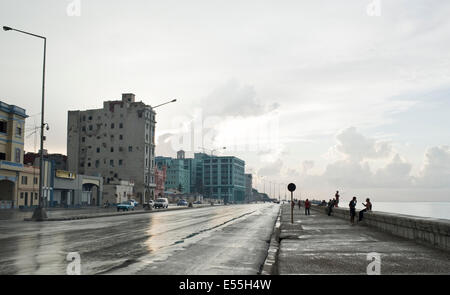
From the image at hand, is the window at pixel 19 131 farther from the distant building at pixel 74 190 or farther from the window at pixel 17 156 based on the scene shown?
the distant building at pixel 74 190

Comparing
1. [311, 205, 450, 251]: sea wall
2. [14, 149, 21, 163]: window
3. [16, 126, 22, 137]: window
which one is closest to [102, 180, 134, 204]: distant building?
[14, 149, 21, 163]: window

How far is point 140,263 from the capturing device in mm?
10742

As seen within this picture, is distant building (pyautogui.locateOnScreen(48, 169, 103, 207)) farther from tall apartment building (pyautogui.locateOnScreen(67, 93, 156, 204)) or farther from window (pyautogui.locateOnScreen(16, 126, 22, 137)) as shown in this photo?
tall apartment building (pyautogui.locateOnScreen(67, 93, 156, 204))

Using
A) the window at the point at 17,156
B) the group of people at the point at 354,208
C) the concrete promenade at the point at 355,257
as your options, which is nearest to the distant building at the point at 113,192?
the window at the point at 17,156

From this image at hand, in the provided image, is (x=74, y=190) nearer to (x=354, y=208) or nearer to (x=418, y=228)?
(x=354, y=208)

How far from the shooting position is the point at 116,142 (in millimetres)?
114688

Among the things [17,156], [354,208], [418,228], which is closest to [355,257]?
[418,228]

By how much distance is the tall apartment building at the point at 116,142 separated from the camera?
111188 millimetres

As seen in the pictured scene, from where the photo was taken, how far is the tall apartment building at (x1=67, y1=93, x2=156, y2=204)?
4377 inches

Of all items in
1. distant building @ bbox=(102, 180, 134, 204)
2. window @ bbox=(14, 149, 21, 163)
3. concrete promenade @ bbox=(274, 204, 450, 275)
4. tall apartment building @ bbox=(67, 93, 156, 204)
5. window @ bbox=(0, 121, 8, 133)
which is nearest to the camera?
concrete promenade @ bbox=(274, 204, 450, 275)

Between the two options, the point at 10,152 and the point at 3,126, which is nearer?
the point at 3,126

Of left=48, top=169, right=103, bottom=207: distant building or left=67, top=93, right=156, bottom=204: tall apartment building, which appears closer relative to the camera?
left=48, top=169, right=103, bottom=207: distant building
